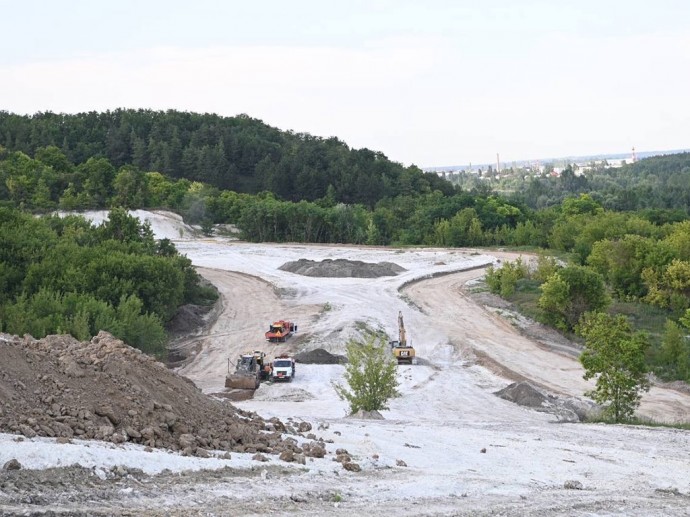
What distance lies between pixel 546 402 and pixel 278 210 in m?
64.2

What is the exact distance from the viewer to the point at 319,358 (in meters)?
43.2

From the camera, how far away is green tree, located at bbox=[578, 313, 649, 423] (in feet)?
99.1

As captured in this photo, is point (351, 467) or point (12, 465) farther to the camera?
point (351, 467)

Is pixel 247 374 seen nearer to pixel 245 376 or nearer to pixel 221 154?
pixel 245 376

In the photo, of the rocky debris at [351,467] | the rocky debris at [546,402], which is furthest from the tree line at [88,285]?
the rocky debris at [351,467]

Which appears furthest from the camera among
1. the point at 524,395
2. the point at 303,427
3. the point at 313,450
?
the point at 524,395

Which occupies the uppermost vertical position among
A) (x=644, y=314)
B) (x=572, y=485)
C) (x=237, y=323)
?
(x=572, y=485)

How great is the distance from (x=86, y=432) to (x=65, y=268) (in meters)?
33.6

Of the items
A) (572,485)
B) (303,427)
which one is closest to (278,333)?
(303,427)

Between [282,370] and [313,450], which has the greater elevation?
[313,450]

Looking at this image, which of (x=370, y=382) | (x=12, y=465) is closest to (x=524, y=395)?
(x=370, y=382)

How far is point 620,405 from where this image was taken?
3030cm

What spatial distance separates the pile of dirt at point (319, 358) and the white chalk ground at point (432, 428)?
88cm

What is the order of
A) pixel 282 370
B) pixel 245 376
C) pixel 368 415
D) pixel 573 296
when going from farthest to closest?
pixel 573 296
pixel 282 370
pixel 245 376
pixel 368 415
